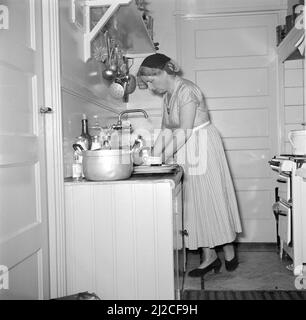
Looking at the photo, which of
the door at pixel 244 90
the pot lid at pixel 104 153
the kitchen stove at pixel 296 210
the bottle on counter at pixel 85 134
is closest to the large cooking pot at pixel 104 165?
the pot lid at pixel 104 153

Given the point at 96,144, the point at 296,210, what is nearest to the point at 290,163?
the point at 296,210

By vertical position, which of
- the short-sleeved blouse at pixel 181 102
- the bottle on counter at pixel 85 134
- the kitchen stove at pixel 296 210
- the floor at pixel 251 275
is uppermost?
the short-sleeved blouse at pixel 181 102

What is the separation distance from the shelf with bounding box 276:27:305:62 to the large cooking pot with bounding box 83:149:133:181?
1.52 meters

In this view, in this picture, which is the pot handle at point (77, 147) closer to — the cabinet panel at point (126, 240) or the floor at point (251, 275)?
the cabinet panel at point (126, 240)

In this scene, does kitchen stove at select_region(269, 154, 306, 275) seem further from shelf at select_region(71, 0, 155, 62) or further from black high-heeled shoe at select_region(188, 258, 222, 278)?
shelf at select_region(71, 0, 155, 62)

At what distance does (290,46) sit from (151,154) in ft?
4.15

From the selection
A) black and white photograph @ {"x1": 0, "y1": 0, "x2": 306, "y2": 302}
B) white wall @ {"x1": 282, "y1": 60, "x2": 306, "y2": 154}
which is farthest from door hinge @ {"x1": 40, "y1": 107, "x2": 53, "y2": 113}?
white wall @ {"x1": 282, "y1": 60, "x2": 306, "y2": 154}

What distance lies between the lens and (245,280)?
2.09 meters

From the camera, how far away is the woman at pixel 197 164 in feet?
6.57

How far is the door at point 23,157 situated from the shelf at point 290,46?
1.65 meters

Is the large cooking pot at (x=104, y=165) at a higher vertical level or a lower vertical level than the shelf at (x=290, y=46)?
lower

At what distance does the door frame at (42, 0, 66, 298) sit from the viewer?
4.32 feet

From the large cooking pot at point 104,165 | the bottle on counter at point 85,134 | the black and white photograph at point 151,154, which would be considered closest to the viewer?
the black and white photograph at point 151,154

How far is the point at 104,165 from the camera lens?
4.27 feet
